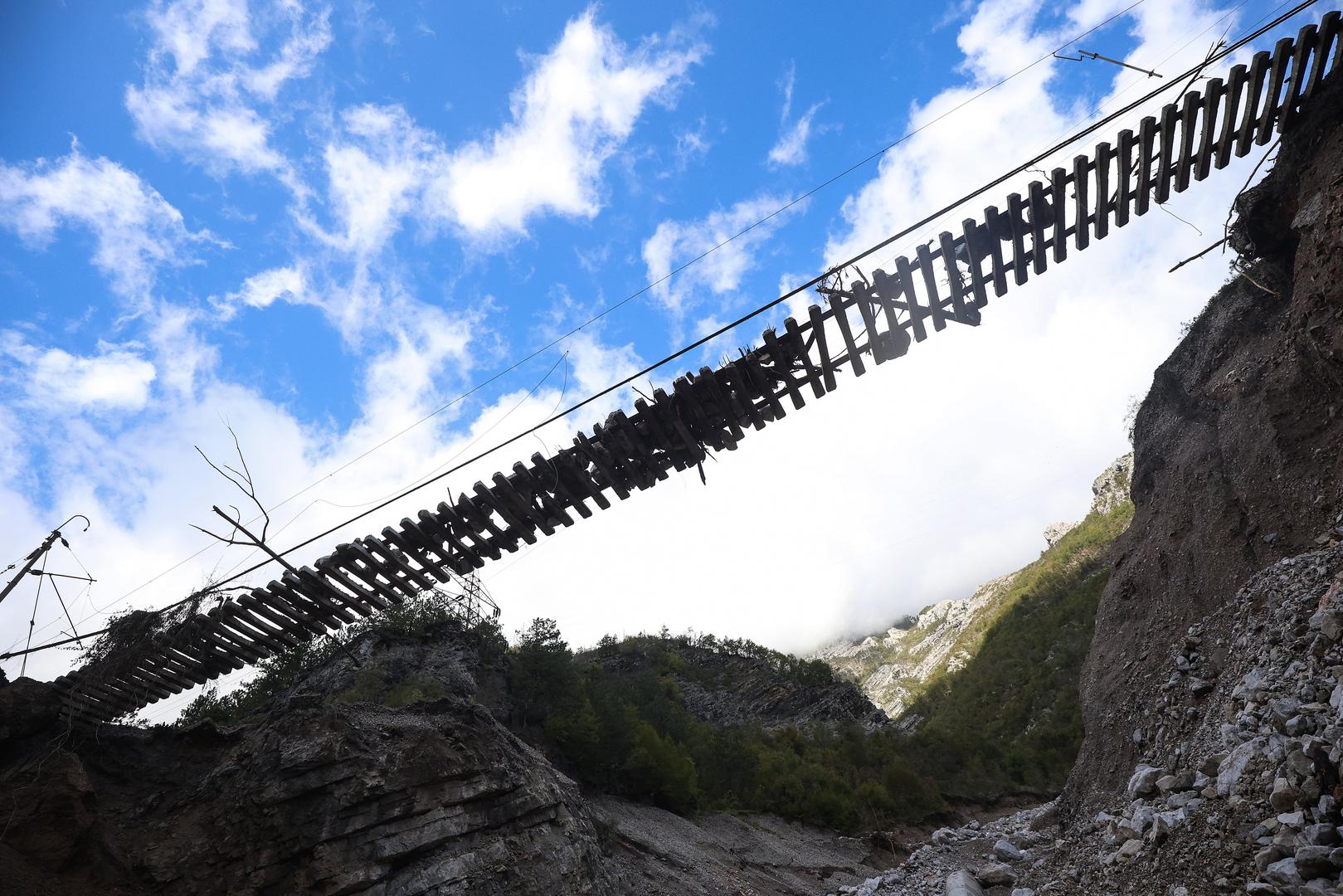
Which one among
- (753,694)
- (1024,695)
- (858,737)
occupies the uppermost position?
(753,694)

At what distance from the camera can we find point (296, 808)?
5871mm

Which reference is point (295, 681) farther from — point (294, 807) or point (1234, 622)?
point (1234, 622)

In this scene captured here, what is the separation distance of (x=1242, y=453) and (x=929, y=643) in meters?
73.5

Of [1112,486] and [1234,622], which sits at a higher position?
[1112,486]

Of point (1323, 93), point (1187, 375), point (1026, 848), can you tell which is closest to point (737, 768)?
point (1026, 848)

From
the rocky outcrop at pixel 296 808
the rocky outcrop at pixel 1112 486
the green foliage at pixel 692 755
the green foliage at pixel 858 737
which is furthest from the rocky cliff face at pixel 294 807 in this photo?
the rocky outcrop at pixel 1112 486

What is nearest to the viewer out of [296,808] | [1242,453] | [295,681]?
[296,808]

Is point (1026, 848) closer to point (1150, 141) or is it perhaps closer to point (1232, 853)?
point (1232, 853)

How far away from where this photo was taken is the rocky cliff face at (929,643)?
1734 inches

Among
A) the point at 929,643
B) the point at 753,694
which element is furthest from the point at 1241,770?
the point at 929,643

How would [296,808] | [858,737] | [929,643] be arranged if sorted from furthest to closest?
1. [929,643]
2. [858,737]
3. [296,808]

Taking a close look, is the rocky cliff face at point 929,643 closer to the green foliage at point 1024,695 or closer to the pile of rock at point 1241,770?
the green foliage at point 1024,695

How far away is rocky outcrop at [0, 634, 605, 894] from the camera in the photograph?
544 centimetres

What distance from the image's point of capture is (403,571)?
21.5 feet
